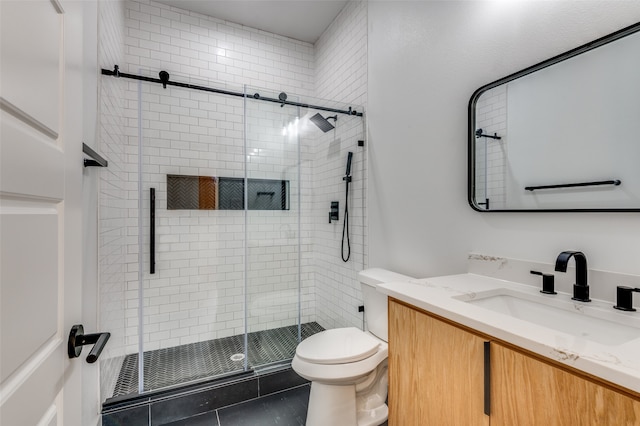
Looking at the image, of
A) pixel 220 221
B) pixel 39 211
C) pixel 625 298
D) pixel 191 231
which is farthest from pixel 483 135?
pixel 191 231

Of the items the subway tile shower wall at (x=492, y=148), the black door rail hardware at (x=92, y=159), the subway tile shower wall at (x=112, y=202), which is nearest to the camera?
the black door rail hardware at (x=92, y=159)

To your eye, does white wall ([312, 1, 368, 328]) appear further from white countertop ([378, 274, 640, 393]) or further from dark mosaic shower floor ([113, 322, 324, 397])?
white countertop ([378, 274, 640, 393])

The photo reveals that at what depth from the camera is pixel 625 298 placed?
0.93 metres

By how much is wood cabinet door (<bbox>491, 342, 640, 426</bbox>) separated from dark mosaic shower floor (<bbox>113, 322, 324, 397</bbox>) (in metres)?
1.80

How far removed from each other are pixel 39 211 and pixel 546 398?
119 cm

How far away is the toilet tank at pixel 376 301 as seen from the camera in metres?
1.75

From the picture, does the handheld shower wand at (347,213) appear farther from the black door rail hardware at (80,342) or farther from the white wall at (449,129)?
the black door rail hardware at (80,342)

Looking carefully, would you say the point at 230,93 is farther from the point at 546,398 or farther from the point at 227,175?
the point at 546,398

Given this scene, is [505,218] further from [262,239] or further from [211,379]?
[211,379]

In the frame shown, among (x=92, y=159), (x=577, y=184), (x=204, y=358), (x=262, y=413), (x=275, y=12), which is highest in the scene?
(x=275, y=12)

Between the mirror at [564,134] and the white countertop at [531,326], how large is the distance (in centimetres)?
35

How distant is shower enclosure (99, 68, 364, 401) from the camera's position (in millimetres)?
2406

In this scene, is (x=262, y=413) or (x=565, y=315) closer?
(x=565, y=315)

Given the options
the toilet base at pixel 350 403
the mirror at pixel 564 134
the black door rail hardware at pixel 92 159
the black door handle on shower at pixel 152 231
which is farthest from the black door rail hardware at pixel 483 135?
the black door handle on shower at pixel 152 231
